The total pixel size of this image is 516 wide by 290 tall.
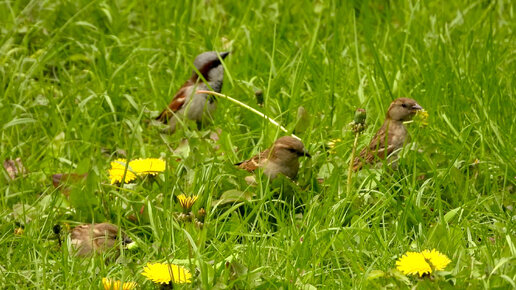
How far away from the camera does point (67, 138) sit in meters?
5.80

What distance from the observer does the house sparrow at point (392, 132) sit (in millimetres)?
5254

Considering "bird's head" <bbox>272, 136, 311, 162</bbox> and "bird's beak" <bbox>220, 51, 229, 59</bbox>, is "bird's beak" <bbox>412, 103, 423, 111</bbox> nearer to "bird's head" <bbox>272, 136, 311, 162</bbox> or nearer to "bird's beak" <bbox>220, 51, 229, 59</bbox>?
"bird's head" <bbox>272, 136, 311, 162</bbox>

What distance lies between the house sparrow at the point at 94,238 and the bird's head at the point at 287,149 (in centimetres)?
98

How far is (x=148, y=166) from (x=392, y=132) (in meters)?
1.50

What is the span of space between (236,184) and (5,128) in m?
1.87

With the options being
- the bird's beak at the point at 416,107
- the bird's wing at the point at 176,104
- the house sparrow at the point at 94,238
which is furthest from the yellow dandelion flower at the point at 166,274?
the bird's wing at the point at 176,104

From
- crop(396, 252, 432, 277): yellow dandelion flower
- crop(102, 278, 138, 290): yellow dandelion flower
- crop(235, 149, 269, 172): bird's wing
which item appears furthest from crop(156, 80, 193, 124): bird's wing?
crop(396, 252, 432, 277): yellow dandelion flower

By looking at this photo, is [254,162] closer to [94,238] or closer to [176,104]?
[94,238]

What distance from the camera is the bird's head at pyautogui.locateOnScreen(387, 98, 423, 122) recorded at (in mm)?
5348

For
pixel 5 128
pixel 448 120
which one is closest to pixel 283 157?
pixel 448 120

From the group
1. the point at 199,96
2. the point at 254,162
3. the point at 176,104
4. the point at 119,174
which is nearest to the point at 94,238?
the point at 119,174

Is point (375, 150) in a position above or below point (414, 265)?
below

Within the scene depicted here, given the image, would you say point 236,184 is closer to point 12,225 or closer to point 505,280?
point 12,225

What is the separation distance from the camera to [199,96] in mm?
6488
